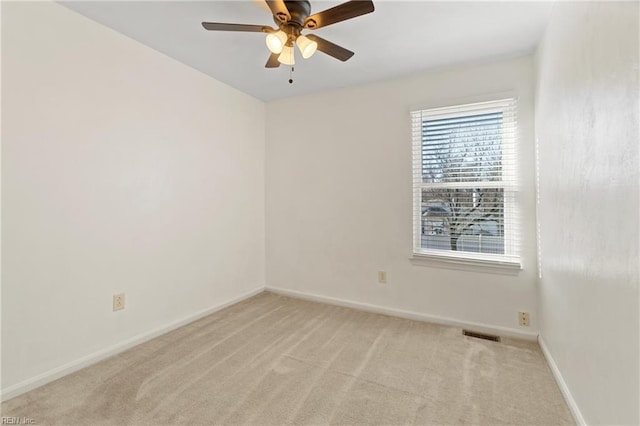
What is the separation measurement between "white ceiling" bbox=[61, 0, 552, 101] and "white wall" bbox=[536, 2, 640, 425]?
0.37m

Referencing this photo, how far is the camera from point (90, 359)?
212 cm

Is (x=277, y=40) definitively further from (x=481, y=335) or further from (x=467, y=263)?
(x=481, y=335)

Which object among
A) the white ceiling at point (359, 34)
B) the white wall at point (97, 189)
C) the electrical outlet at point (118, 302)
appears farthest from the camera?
the electrical outlet at point (118, 302)

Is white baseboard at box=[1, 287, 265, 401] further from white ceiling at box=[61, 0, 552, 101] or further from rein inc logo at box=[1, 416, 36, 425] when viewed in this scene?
white ceiling at box=[61, 0, 552, 101]

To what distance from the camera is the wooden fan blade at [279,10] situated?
1.58 metres

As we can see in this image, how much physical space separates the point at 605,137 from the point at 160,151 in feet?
9.79

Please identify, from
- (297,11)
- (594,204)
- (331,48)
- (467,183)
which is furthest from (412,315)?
(297,11)

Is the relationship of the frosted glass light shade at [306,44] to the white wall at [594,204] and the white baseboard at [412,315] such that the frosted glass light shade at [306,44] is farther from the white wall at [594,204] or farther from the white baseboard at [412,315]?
the white baseboard at [412,315]

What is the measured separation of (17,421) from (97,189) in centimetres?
143

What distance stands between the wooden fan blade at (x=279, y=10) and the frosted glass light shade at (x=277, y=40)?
0.25 ft

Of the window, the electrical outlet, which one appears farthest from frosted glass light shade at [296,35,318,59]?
the electrical outlet

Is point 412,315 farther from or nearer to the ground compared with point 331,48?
nearer to the ground

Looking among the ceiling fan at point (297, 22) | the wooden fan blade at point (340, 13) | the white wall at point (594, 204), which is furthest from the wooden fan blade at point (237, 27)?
the white wall at point (594, 204)

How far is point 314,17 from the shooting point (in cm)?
169
